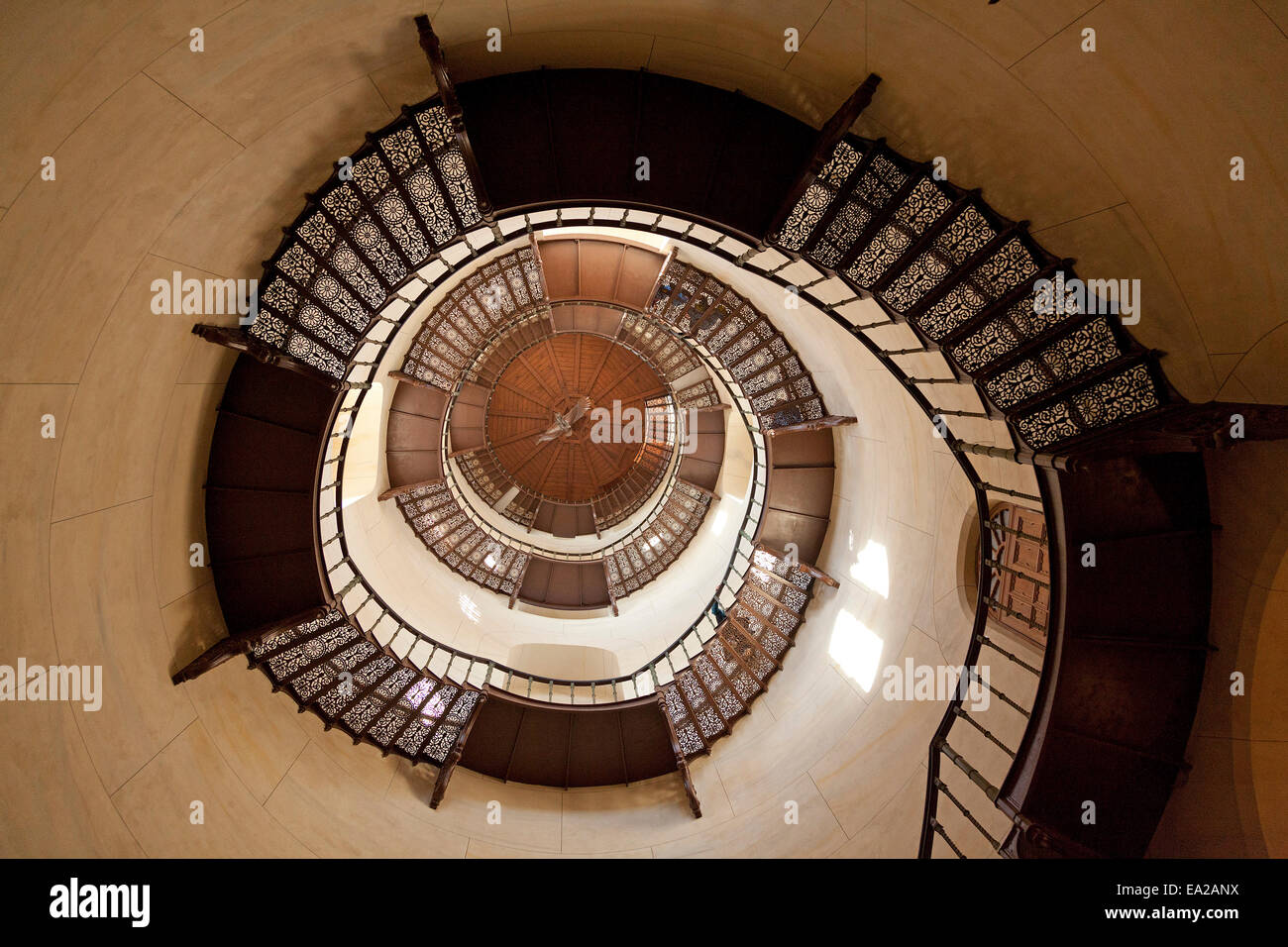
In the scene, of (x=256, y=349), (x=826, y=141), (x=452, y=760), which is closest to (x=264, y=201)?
(x=256, y=349)

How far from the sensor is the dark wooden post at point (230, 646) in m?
6.01

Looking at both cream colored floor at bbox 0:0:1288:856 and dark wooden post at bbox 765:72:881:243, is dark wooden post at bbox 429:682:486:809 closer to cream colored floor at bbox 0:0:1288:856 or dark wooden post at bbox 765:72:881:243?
cream colored floor at bbox 0:0:1288:856

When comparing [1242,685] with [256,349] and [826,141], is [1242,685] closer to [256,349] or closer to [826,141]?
[826,141]

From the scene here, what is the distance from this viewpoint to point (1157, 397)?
167 inches

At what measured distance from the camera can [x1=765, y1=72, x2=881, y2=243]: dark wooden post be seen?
4176mm

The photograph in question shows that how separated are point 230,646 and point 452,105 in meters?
6.43

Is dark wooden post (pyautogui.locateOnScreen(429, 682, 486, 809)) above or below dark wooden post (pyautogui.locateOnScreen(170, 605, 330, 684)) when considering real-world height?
below

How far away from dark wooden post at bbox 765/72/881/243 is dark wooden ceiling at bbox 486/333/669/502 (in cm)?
1120

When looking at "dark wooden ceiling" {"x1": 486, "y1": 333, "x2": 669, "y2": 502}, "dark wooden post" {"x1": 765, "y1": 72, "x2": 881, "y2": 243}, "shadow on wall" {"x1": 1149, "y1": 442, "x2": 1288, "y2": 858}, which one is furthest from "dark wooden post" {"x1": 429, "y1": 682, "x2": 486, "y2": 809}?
"dark wooden ceiling" {"x1": 486, "y1": 333, "x2": 669, "y2": 502}

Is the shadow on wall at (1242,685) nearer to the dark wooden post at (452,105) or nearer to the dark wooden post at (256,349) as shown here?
the dark wooden post at (452,105)

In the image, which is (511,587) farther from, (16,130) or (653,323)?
(16,130)

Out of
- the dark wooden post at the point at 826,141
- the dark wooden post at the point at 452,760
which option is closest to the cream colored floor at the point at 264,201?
the dark wooden post at the point at 826,141

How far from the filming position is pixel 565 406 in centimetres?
1755

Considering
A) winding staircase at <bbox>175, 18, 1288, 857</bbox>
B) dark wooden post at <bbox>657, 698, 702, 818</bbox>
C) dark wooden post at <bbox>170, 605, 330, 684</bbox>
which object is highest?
winding staircase at <bbox>175, 18, 1288, 857</bbox>
